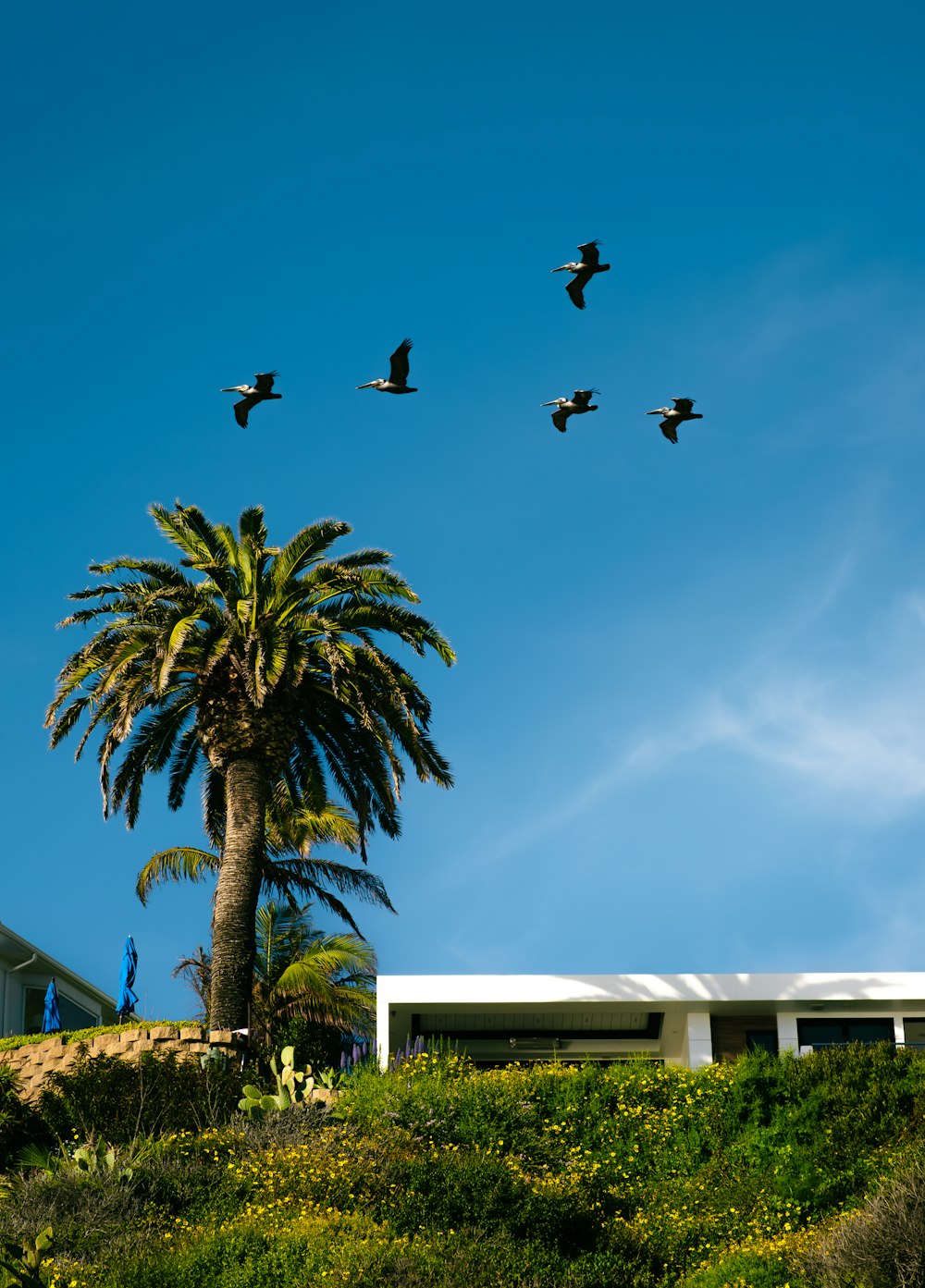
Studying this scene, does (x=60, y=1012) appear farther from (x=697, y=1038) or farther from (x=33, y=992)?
(x=697, y=1038)

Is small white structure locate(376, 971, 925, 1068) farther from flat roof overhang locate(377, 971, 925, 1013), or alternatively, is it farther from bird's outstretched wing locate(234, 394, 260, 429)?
bird's outstretched wing locate(234, 394, 260, 429)

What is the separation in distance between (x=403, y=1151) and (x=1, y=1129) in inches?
214

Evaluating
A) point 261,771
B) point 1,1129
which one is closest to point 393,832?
point 261,771

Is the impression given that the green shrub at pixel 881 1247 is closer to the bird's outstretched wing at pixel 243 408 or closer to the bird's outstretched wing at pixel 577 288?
the bird's outstretched wing at pixel 577 288

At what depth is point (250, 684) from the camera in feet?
84.1

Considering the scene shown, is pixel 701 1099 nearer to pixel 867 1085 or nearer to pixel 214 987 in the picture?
pixel 867 1085

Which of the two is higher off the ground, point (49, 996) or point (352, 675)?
point (352, 675)

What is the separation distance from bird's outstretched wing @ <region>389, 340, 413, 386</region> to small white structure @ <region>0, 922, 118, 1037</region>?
1751 centimetres

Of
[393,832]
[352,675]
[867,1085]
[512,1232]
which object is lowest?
[512,1232]

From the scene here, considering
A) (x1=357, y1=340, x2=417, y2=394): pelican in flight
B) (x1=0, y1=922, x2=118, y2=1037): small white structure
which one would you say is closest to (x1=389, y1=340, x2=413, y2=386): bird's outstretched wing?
(x1=357, y1=340, x2=417, y2=394): pelican in flight

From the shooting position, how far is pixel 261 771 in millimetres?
26453

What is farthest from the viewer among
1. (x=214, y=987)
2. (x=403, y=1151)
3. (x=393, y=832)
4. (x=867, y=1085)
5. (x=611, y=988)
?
(x=393, y=832)

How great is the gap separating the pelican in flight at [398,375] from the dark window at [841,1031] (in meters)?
14.0

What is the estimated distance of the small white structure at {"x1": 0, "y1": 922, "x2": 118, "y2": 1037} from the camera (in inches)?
1361
